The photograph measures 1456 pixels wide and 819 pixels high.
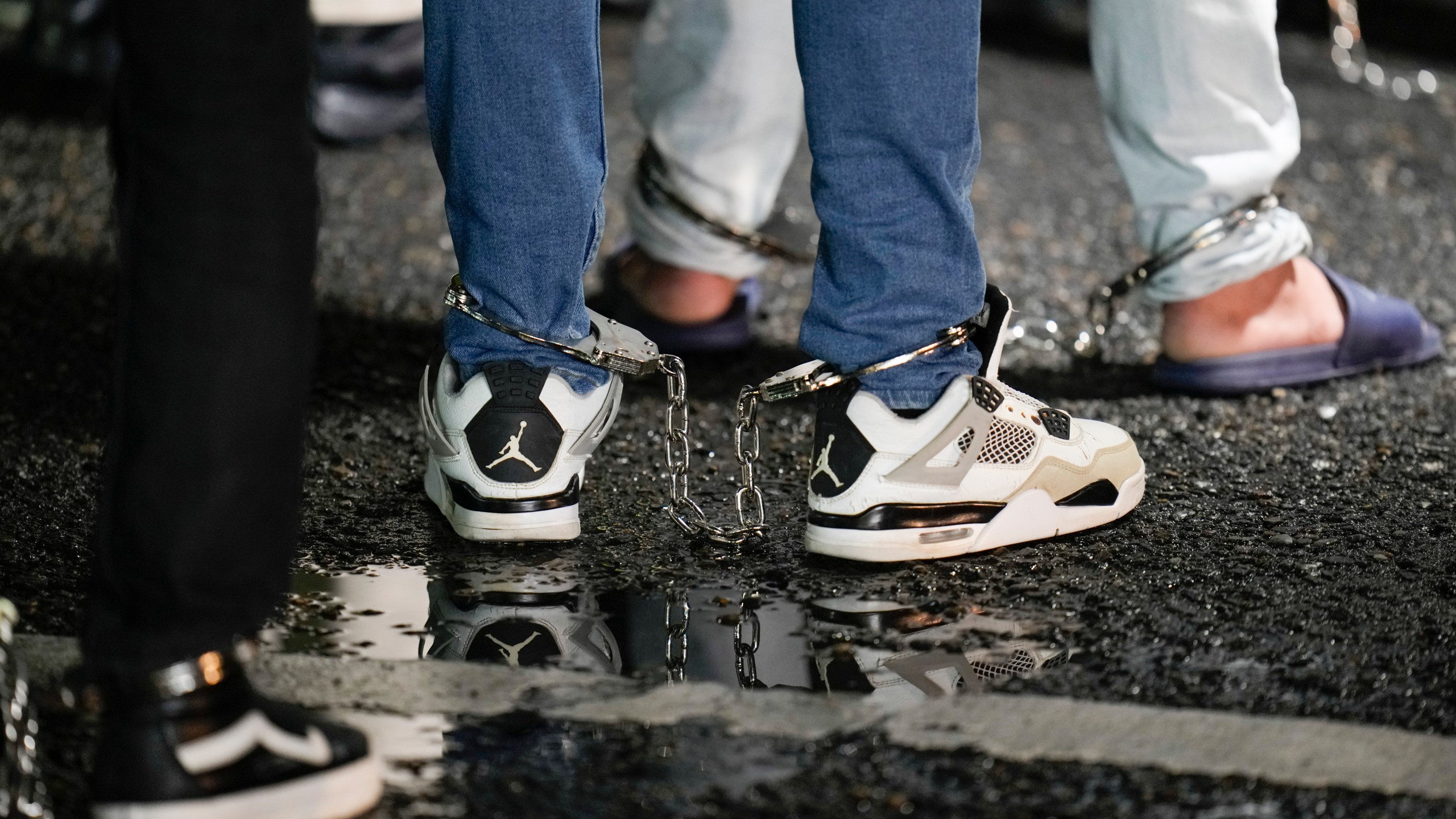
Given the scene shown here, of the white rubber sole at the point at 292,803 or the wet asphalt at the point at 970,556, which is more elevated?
the white rubber sole at the point at 292,803

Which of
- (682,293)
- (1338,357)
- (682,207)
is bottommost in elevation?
(1338,357)

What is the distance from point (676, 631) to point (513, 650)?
0.15 meters

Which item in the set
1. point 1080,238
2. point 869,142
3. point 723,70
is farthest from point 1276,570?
point 1080,238

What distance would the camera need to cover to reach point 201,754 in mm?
933

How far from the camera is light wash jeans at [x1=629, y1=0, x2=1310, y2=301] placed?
74.7 inches

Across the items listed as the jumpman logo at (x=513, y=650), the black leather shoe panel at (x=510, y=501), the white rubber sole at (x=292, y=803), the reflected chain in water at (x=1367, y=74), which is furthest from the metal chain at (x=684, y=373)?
the reflected chain in water at (x=1367, y=74)

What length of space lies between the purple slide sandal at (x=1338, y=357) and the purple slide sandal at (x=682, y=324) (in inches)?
23.9

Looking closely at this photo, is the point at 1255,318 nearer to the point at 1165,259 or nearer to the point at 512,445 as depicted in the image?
the point at 1165,259

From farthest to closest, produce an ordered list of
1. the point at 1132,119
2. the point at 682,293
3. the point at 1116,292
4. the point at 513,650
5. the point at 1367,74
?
1. the point at 1367,74
2. the point at 682,293
3. the point at 1116,292
4. the point at 1132,119
5. the point at 513,650

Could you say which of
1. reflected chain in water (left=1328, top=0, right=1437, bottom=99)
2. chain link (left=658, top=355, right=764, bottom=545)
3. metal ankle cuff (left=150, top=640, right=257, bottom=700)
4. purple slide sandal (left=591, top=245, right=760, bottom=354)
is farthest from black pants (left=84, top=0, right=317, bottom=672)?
reflected chain in water (left=1328, top=0, right=1437, bottom=99)

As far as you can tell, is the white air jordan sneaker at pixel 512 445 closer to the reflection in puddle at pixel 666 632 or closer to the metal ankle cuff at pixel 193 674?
the reflection in puddle at pixel 666 632

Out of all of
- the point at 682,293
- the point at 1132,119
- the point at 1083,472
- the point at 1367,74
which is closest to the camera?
the point at 1083,472

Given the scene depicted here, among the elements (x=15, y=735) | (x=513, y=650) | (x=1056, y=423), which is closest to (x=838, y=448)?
(x=1056, y=423)

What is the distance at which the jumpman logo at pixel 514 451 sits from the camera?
1471 millimetres
